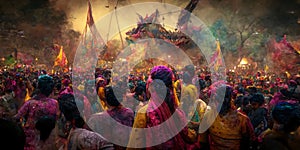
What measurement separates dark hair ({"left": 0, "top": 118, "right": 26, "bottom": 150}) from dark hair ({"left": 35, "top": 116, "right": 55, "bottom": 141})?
3.53 feet

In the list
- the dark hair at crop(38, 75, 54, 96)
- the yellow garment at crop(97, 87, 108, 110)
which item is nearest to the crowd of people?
the dark hair at crop(38, 75, 54, 96)

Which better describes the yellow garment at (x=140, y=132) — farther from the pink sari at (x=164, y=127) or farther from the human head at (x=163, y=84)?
the human head at (x=163, y=84)

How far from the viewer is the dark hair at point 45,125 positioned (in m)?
2.23

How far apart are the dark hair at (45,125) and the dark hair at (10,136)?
1076 mm

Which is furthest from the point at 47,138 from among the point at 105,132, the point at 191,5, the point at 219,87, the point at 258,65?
the point at 258,65

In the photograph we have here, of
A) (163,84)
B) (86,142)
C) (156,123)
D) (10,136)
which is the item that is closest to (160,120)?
(156,123)

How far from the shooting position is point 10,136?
1162 millimetres

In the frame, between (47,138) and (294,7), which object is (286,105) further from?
(294,7)

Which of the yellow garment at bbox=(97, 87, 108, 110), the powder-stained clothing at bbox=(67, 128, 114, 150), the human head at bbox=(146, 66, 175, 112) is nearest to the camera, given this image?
the powder-stained clothing at bbox=(67, 128, 114, 150)

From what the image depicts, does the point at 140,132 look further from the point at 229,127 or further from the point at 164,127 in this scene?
the point at 229,127

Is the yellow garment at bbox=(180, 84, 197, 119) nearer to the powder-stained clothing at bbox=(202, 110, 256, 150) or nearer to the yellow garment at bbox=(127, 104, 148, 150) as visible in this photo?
the powder-stained clothing at bbox=(202, 110, 256, 150)

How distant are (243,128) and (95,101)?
9.27 ft

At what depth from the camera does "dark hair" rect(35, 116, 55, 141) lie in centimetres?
223

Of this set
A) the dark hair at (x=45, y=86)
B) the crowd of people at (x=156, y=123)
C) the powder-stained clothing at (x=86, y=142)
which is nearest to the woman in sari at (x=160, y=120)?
the crowd of people at (x=156, y=123)
